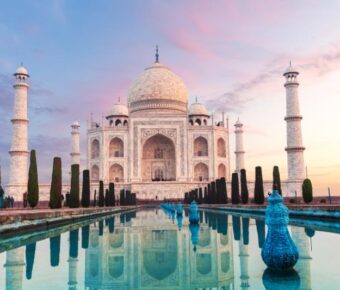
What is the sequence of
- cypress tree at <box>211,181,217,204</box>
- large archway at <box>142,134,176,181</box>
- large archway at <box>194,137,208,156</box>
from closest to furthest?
cypress tree at <box>211,181,217,204</box> < large archway at <box>194,137,208,156</box> < large archway at <box>142,134,176,181</box>

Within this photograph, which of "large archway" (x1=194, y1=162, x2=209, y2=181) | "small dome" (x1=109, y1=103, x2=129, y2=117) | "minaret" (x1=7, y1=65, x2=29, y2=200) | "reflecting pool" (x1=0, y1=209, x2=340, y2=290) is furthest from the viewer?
"small dome" (x1=109, y1=103, x2=129, y2=117)

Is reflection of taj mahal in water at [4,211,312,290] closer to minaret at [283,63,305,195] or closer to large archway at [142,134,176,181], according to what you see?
minaret at [283,63,305,195]

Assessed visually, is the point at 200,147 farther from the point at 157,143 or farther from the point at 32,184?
the point at 32,184

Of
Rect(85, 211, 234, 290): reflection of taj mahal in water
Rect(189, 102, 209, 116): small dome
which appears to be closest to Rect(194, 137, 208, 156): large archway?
Rect(189, 102, 209, 116): small dome

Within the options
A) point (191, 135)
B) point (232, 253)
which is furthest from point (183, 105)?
point (232, 253)

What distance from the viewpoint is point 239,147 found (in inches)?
1427

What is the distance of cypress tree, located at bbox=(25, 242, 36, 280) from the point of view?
3.19m

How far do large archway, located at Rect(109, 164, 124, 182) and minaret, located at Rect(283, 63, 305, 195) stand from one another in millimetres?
13514

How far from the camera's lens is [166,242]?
496 centimetres

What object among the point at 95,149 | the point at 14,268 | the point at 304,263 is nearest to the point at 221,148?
the point at 95,149

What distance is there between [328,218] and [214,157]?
25587 mm

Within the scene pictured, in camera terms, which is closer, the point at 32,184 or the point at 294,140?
the point at 32,184

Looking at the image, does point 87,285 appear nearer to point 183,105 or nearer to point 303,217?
point 303,217

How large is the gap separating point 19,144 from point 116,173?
9087 millimetres
